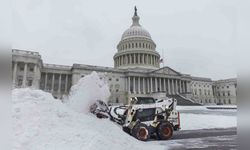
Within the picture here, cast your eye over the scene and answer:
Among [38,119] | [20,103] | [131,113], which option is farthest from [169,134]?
[20,103]

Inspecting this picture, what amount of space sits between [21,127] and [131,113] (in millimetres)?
5990

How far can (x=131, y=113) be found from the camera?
10703 millimetres

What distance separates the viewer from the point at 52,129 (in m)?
6.73

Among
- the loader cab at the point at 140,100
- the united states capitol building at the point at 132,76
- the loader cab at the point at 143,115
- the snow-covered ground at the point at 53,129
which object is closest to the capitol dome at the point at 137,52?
the united states capitol building at the point at 132,76

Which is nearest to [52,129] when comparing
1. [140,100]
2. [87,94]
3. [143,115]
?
[87,94]

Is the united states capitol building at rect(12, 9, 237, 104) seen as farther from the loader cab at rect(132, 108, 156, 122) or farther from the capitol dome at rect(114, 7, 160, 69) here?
the loader cab at rect(132, 108, 156, 122)

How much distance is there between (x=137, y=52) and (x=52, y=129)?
7393 cm

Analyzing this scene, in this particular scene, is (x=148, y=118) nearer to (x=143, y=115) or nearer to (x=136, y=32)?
(x=143, y=115)

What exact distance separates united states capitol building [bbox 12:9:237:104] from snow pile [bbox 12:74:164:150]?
47.8m

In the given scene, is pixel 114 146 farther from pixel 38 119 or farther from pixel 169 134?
pixel 169 134

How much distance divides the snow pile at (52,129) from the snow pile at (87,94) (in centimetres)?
214

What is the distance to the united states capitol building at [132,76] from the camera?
5362 cm

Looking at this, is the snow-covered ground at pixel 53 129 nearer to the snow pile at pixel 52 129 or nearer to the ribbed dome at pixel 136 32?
the snow pile at pixel 52 129

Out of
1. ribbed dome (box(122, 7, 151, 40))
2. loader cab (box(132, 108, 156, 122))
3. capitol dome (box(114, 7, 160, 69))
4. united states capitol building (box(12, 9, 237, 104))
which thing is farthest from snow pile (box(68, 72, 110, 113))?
ribbed dome (box(122, 7, 151, 40))
